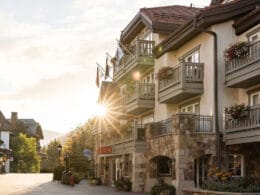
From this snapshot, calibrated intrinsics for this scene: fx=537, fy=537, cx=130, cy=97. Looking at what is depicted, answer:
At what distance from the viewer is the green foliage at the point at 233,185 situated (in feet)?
60.7

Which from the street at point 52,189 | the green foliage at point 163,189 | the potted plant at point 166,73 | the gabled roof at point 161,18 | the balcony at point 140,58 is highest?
the gabled roof at point 161,18

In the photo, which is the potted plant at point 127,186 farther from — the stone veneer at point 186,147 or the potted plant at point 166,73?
the potted plant at point 166,73

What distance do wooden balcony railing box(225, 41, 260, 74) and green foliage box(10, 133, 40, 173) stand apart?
72.4 meters

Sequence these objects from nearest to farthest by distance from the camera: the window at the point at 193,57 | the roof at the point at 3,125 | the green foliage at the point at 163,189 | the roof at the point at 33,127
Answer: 1. the green foliage at the point at 163,189
2. the window at the point at 193,57
3. the roof at the point at 3,125
4. the roof at the point at 33,127

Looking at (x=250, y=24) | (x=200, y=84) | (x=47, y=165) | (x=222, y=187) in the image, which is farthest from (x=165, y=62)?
(x=47, y=165)

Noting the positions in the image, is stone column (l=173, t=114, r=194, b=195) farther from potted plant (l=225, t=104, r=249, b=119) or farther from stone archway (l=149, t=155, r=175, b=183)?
stone archway (l=149, t=155, r=175, b=183)

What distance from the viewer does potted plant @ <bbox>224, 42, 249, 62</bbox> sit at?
73.4 feet

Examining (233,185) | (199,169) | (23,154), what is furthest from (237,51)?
(23,154)

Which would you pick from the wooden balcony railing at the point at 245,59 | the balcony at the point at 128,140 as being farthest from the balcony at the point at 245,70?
the balcony at the point at 128,140

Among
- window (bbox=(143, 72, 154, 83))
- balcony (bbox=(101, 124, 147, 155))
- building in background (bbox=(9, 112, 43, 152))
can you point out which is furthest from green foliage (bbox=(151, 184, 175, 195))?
building in background (bbox=(9, 112, 43, 152))

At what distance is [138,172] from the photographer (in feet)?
101

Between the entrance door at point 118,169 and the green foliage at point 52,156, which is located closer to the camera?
the entrance door at point 118,169

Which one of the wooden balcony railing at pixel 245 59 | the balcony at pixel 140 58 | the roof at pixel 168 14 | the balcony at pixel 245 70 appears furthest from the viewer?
the balcony at pixel 140 58

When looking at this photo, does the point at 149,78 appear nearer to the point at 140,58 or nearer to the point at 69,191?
the point at 140,58
